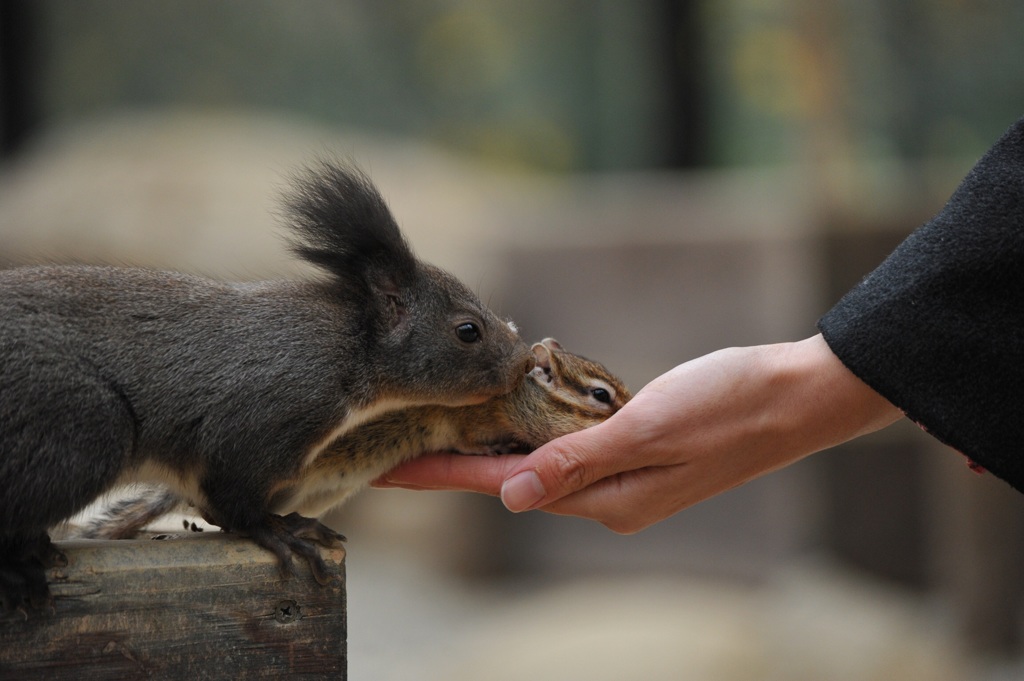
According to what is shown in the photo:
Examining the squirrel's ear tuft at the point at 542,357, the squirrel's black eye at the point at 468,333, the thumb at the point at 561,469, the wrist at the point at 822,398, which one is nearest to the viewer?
the wrist at the point at 822,398

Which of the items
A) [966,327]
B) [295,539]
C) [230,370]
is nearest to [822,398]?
[966,327]

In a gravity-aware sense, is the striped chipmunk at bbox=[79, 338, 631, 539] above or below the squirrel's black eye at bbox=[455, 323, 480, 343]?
below

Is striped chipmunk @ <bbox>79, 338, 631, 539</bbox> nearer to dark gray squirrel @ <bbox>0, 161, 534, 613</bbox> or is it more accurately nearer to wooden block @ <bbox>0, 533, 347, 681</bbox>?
dark gray squirrel @ <bbox>0, 161, 534, 613</bbox>

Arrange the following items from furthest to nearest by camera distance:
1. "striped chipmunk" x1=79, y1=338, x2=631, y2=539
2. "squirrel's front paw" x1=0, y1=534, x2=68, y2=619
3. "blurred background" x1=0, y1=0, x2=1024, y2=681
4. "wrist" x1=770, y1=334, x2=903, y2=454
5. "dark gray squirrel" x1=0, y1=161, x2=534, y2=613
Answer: "blurred background" x1=0, y1=0, x2=1024, y2=681 → "striped chipmunk" x1=79, y1=338, x2=631, y2=539 → "wrist" x1=770, y1=334, x2=903, y2=454 → "dark gray squirrel" x1=0, y1=161, x2=534, y2=613 → "squirrel's front paw" x1=0, y1=534, x2=68, y2=619

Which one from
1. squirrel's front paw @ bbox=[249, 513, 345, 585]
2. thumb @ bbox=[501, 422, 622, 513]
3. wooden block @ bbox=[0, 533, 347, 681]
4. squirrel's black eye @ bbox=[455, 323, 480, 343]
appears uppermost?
squirrel's black eye @ bbox=[455, 323, 480, 343]

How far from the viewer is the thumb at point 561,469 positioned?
9.82 feet

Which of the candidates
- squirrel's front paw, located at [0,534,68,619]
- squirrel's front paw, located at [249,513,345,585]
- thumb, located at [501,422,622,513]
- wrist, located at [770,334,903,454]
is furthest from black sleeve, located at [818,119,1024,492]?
squirrel's front paw, located at [0,534,68,619]

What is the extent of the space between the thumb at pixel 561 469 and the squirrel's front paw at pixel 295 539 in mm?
485

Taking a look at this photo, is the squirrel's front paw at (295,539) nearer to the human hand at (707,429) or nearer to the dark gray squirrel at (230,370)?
the dark gray squirrel at (230,370)

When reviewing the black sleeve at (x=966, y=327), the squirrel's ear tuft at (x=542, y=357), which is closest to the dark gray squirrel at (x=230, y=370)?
the squirrel's ear tuft at (x=542, y=357)

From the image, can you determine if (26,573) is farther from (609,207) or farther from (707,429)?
(609,207)

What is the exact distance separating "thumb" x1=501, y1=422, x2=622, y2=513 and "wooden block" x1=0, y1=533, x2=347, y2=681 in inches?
24.3

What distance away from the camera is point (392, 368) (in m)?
3.15

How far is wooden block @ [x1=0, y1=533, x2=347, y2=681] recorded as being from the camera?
232cm
